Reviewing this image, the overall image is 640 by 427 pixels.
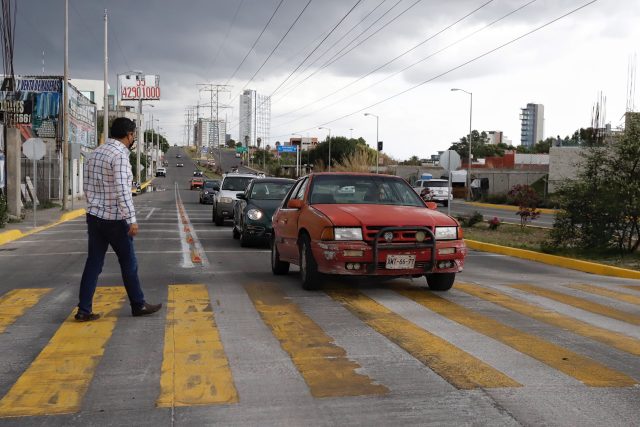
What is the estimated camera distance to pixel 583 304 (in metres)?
8.21

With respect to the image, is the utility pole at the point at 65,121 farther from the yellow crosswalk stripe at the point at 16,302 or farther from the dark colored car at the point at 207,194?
the yellow crosswalk stripe at the point at 16,302

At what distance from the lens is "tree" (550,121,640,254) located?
13703mm

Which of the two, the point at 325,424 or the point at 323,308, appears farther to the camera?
the point at 323,308

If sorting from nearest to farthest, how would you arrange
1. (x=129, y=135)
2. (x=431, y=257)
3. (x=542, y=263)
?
(x=129, y=135) → (x=431, y=257) → (x=542, y=263)

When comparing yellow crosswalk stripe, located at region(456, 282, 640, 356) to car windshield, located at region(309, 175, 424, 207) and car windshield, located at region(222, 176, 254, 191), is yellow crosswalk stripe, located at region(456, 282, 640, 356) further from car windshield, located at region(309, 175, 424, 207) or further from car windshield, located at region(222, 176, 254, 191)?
car windshield, located at region(222, 176, 254, 191)

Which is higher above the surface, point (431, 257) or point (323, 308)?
point (431, 257)

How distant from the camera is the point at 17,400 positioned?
171 inches

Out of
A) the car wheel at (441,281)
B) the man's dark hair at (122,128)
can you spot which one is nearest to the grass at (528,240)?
the car wheel at (441,281)

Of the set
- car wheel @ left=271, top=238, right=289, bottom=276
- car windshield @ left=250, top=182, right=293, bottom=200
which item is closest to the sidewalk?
car windshield @ left=250, top=182, right=293, bottom=200

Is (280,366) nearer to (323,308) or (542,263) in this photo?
(323,308)

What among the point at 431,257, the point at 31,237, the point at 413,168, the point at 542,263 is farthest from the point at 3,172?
the point at 413,168

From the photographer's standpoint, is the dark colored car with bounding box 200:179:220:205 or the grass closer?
the grass

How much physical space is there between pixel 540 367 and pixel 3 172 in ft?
80.8

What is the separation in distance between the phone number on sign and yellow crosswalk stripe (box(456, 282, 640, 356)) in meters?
111
